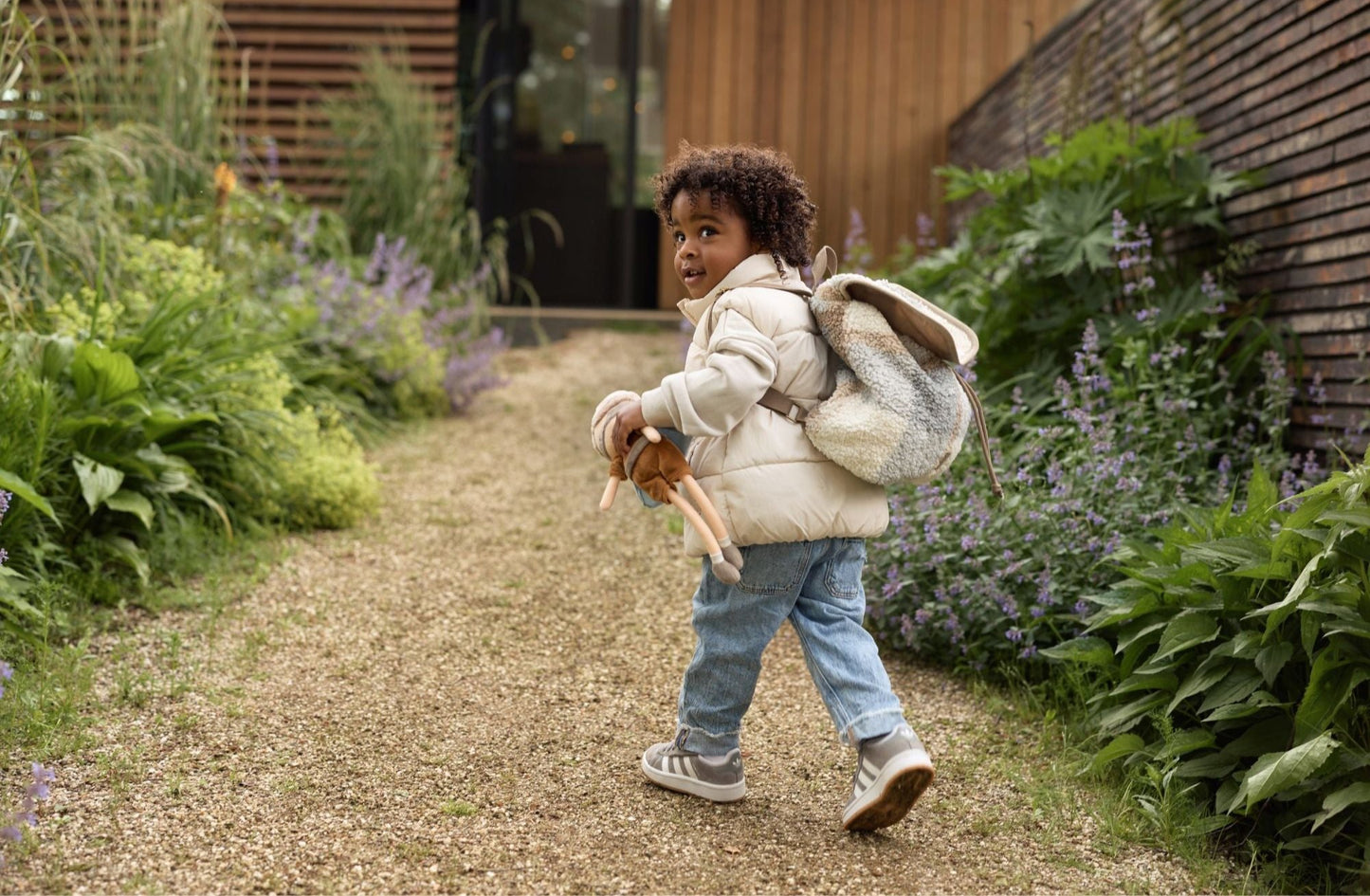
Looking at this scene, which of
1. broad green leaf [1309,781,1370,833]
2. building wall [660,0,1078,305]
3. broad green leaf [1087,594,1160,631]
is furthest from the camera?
building wall [660,0,1078,305]

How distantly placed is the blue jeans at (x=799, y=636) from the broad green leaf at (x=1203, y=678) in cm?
61

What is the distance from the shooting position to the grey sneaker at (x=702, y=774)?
241cm

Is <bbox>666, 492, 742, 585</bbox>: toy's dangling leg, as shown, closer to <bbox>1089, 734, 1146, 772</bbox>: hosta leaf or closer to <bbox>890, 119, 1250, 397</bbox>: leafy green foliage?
<bbox>1089, 734, 1146, 772</bbox>: hosta leaf

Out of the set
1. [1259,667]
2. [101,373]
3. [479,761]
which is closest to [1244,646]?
[1259,667]

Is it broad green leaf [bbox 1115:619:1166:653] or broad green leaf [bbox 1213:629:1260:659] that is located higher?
broad green leaf [bbox 1213:629:1260:659]

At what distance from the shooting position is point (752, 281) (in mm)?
2277

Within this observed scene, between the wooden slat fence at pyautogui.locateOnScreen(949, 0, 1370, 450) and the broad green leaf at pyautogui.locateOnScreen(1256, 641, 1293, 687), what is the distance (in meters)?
1.17

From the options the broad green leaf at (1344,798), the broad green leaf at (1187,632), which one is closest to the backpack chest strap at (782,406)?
the broad green leaf at (1187,632)

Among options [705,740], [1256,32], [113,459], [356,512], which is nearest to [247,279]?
[356,512]

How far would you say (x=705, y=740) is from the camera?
241 cm

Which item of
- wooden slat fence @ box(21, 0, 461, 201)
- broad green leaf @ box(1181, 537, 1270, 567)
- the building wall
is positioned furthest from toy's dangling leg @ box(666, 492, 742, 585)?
the building wall

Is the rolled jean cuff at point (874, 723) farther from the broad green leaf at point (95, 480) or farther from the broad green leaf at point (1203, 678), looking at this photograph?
the broad green leaf at point (95, 480)

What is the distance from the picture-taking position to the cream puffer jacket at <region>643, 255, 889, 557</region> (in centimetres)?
208

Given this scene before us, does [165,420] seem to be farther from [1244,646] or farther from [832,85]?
[832,85]
